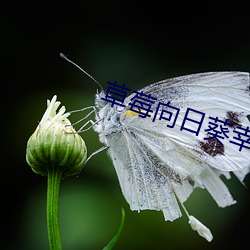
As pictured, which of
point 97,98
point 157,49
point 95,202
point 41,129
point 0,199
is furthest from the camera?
point 157,49

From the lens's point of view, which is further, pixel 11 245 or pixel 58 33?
pixel 58 33

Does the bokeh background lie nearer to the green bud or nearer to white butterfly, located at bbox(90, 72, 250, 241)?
white butterfly, located at bbox(90, 72, 250, 241)

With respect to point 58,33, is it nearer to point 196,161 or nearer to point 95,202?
point 95,202

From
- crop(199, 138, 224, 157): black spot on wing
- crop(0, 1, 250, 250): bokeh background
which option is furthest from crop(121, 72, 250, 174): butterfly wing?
crop(0, 1, 250, 250): bokeh background

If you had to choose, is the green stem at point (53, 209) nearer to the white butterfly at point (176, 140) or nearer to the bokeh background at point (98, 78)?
the white butterfly at point (176, 140)

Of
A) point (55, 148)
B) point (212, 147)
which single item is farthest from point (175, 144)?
point (55, 148)

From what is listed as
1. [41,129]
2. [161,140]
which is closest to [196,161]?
[161,140]
